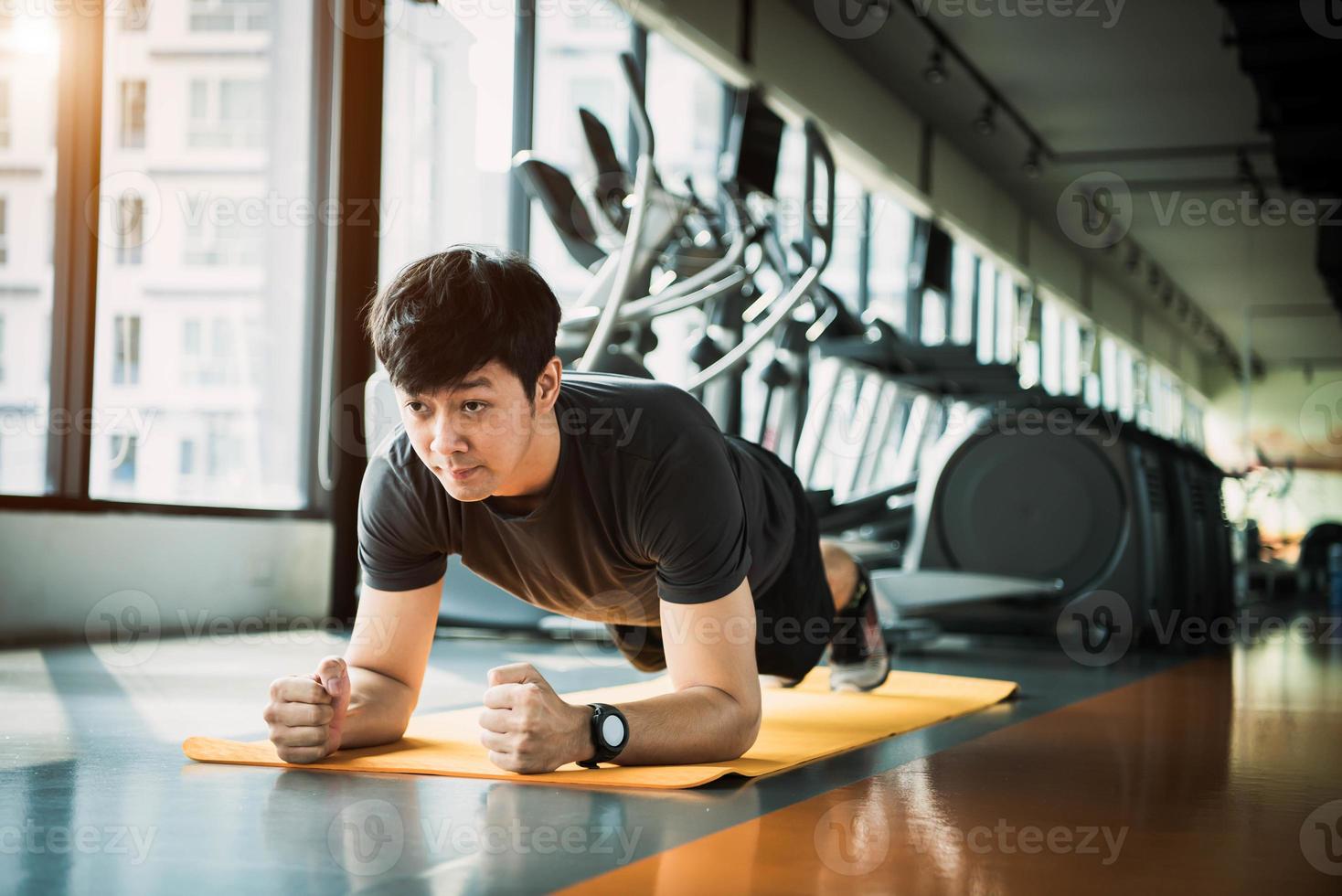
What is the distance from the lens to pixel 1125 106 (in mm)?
8844

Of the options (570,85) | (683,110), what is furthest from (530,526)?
(683,110)

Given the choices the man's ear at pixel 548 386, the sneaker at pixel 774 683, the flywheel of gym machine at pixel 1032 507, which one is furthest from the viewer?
the flywheel of gym machine at pixel 1032 507

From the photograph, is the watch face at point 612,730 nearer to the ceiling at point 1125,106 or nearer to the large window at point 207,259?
the large window at point 207,259

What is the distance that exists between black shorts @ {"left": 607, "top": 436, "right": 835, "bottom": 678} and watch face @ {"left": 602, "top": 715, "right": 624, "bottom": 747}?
1.77 feet

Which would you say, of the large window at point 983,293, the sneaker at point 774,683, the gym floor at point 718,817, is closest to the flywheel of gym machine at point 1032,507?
the sneaker at point 774,683

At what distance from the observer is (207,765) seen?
1793 millimetres

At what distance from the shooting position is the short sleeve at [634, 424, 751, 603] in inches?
66.1

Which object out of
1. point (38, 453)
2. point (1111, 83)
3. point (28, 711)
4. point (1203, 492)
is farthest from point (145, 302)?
point (1111, 83)

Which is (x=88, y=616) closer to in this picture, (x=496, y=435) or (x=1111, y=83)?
(x=496, y=435)

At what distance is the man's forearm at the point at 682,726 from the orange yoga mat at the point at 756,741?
2 centimetres

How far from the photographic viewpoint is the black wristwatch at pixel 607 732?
5.47 feet

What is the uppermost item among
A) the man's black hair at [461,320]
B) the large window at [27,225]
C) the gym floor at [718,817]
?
the large window at [27,225]

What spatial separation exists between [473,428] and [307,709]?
44 centimetres

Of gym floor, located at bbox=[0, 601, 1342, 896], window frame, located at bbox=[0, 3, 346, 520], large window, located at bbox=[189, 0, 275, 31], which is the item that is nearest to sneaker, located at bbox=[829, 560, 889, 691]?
gym floor, located at bbox=[0, 601, 1342, 896]
